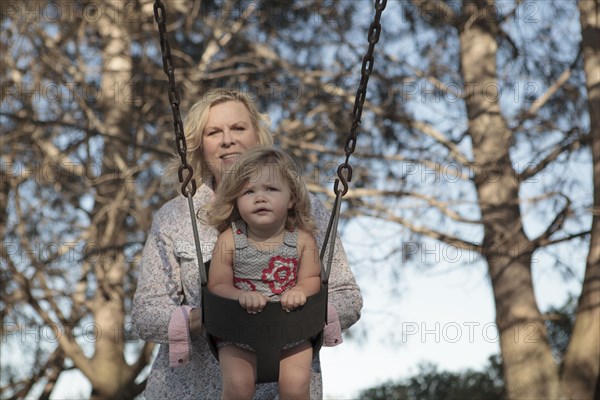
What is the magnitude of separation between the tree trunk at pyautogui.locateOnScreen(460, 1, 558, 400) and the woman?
4.50m

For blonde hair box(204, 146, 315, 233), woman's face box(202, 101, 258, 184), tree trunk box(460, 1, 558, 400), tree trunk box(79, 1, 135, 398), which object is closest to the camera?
blonde hair box(204, 146, 315, 233)

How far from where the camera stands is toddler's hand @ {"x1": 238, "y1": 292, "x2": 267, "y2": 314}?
7.97 feet

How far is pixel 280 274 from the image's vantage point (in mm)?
2609

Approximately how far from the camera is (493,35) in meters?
8.36

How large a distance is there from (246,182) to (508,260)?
16.5 ft

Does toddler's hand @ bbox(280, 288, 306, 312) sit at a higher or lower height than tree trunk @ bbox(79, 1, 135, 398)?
lower

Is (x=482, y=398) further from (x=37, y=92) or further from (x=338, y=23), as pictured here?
(x=37, y=92)

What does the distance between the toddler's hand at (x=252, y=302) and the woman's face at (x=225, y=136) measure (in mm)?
778

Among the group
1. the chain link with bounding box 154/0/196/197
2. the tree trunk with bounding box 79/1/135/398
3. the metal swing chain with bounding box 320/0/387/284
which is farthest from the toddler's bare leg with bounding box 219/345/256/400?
the tree trunk with bounding box 79/1/135/398

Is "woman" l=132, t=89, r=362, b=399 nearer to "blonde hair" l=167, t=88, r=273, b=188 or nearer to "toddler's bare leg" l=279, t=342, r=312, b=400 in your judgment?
"blonde hair" l=167, t=88, r=273, b=188

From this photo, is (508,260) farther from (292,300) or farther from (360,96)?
(292,300)

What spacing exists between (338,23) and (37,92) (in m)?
2.91

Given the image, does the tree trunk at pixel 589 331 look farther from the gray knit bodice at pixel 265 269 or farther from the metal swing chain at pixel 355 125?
the gray knit bodice at pixel 265 269

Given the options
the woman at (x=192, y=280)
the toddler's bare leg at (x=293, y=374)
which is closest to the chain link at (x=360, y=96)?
the woman at (x=192, y=280)
